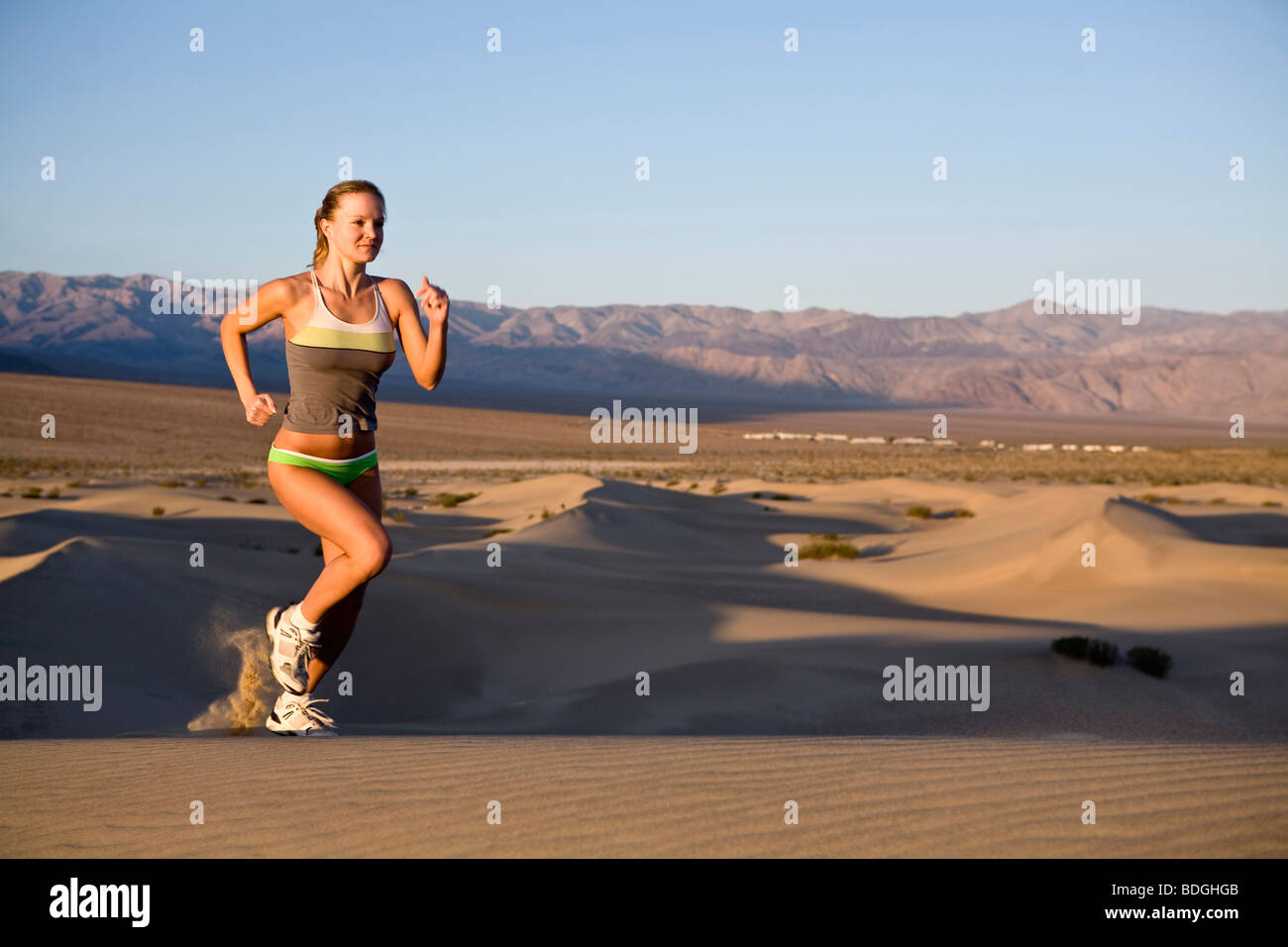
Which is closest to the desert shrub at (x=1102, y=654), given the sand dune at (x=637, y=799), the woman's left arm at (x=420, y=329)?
the sand dune at (x=637, y=799)

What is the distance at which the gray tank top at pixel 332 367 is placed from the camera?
4.05 m

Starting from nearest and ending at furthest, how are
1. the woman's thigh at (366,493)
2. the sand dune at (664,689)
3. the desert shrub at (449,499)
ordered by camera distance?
the sand dune at (664,689), the woman's thigh at (366,493), the desert shrub at (449,499)

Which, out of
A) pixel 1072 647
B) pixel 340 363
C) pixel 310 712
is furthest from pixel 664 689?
pixel 340 363

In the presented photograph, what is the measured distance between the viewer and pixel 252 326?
4.24 meters

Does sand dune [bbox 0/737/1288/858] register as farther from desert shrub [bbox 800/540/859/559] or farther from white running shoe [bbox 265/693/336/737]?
desert shrub [bbox 800/540/859/559]

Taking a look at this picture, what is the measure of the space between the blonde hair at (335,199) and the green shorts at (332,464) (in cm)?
76

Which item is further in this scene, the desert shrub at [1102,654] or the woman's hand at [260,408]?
the desert shrub at [1102,654]

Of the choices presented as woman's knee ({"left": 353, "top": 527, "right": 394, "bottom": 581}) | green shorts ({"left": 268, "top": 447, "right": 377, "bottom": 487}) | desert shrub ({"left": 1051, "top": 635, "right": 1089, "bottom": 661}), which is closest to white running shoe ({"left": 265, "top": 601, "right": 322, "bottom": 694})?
woman's knee ({"left": 353, "top": 527, "right": 394, "bottom": 581})

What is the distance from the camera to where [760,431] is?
89062 millimetres

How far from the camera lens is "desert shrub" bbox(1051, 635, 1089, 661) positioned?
30.6 feet

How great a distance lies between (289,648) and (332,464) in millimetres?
923

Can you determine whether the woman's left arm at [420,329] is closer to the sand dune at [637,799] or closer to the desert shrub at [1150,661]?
the sand dune at [637,799]

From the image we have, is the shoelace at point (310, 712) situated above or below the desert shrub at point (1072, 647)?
above
